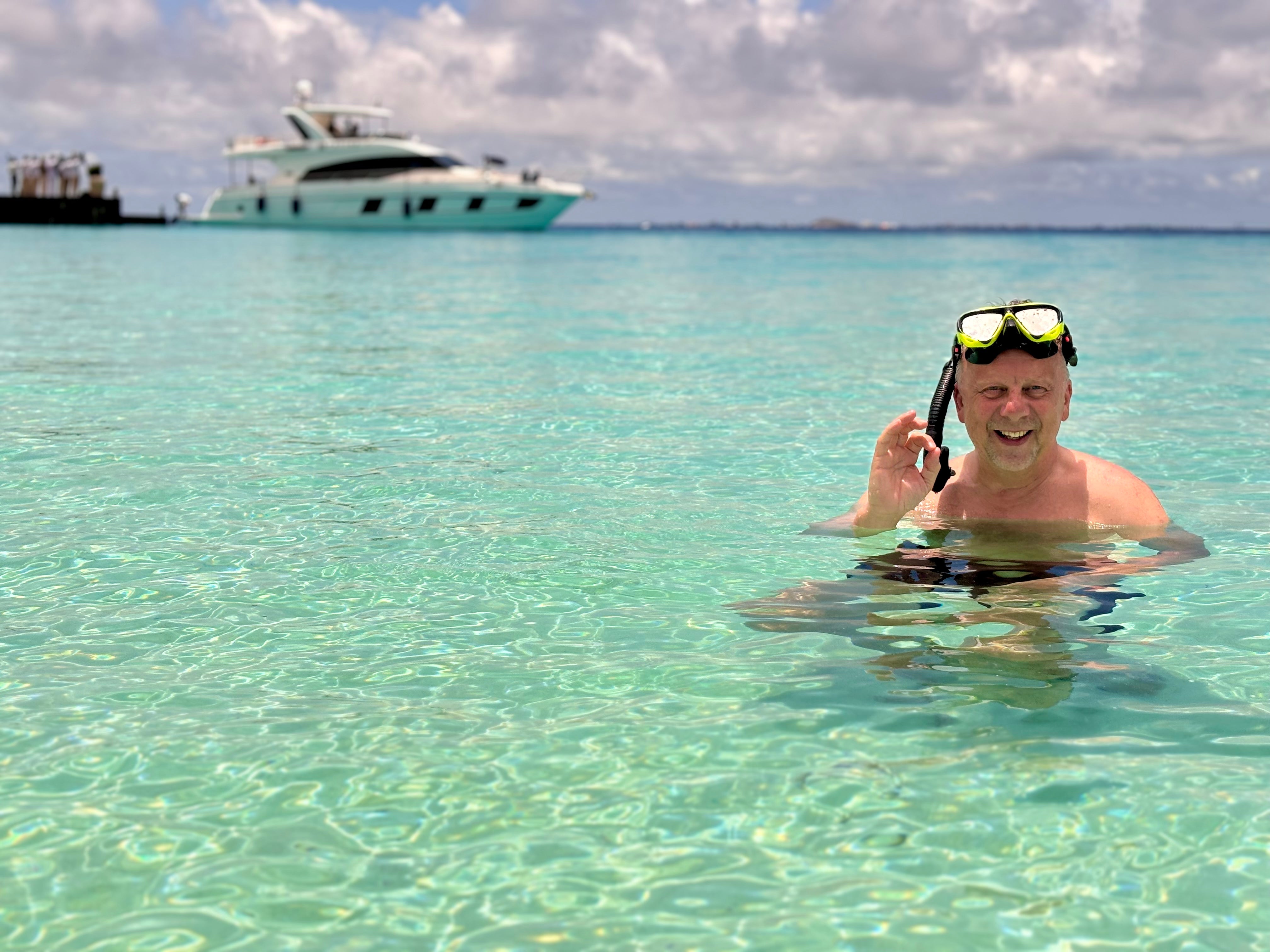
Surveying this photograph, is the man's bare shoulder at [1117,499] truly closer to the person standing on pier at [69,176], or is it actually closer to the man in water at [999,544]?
the man in water at [999,544]

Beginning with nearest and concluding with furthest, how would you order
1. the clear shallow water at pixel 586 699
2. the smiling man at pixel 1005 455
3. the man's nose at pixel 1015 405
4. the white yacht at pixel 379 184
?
1. the clear shallow water at pixel 586 699
2. the smiling man at pixel 1005 455
3. the man's nose at pixel 1015 405
4. the white yacht at pixel 379 184

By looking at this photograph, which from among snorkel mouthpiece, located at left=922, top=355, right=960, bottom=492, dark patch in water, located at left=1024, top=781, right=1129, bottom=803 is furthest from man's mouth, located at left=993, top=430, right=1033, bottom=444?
dark patch in water, located at left=1024, top=781, right=1129, bottom=803

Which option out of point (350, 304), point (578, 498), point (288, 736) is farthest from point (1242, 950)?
point (350, 304)

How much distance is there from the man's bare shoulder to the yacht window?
187ft

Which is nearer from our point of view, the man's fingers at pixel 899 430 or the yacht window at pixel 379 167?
the man's fingers at pixel 899 430

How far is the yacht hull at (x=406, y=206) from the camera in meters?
57.9

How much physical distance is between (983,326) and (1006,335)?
78 mm

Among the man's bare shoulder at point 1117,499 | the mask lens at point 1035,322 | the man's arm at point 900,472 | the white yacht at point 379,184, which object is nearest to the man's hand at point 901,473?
the man's arm at point 900,472

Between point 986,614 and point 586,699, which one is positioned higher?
point 986,614

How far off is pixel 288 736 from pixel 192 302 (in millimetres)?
16580

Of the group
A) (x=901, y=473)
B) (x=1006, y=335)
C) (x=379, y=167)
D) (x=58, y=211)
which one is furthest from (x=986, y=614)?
(x=58, y=211)

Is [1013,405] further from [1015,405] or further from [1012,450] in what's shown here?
[1012,450]

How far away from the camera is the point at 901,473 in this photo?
378 cm

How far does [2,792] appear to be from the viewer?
268cm
